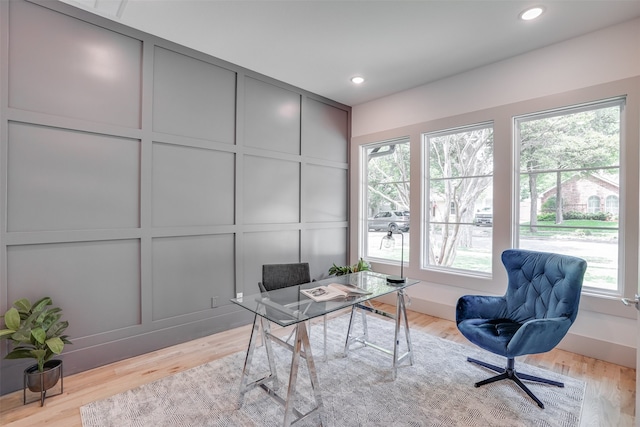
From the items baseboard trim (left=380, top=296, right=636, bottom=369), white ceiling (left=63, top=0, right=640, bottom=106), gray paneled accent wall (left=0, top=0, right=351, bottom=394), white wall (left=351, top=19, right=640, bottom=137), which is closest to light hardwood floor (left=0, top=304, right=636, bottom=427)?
baseboard trim (left=380, top=296, right=636, bottom=369)

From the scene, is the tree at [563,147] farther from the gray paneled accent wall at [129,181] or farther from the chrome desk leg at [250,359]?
the chrome desk leg at [250,359]

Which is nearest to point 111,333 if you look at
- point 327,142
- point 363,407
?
point 363,407

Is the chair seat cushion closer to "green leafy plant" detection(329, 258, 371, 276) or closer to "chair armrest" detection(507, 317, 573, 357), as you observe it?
"chair armrest" detection(507, 317, 573, 357)

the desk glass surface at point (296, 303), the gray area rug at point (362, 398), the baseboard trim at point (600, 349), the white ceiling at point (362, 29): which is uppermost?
the white ceiling at point (362, 29)

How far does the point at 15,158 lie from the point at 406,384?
333 cm

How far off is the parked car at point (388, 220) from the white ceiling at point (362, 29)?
6.06ft

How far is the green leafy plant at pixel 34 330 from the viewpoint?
2020 millimetres

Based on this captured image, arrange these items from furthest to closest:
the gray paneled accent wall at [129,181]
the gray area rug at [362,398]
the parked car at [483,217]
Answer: the parked car at [483,217]
the gray paneled accent wall at [129,181]
the gray area rug at [362,398]

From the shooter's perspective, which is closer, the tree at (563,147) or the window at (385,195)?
the tree at (563,147)

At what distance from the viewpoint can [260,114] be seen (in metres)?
3.66

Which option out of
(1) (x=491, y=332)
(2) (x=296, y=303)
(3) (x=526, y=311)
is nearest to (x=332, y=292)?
(2) (x=296, y=303)

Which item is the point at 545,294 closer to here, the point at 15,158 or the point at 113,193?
the point at 113,193

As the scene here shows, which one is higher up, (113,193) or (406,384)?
(113,193)

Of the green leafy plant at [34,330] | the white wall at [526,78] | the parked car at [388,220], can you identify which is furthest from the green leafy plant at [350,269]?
the green leafy plant at [34,330]
